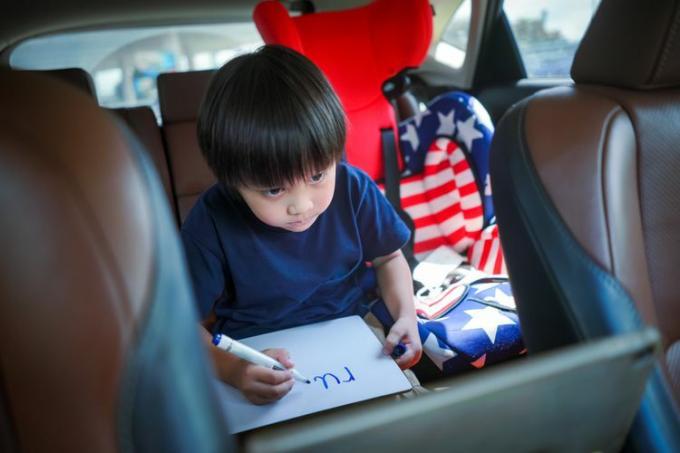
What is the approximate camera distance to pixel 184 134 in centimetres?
191

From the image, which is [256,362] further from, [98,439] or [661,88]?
[661,88]

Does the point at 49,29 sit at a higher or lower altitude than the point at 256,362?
higher

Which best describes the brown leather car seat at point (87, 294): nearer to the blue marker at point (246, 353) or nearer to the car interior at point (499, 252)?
the car interior at point (499, 252)

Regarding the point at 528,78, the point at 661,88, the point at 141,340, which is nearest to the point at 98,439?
the point at 141,340

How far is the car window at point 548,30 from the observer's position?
175cm

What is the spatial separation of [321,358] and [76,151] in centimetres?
57

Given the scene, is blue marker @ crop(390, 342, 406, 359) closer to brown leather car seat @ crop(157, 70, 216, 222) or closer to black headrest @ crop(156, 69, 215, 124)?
brown leather car seat @ crop(157, 70, 216, 222)

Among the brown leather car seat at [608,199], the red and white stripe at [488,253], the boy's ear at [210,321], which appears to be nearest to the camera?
the brown leather car seat at [608,199]

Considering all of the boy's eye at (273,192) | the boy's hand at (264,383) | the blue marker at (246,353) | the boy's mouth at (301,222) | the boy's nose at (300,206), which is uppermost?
the boy's eye at (273,192)

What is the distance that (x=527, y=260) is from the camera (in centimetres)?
78

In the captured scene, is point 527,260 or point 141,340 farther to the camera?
point 527,260

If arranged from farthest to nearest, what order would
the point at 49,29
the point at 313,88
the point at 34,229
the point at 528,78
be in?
1. the point at 49,29
2. the point at 528,78
3. the point at 313,88
4. the point at 34,229

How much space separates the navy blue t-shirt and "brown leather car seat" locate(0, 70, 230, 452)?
0.47m

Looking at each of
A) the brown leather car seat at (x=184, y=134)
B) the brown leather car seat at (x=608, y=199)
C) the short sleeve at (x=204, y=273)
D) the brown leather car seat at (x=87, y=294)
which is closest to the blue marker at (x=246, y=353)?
the short sleeve at (x=204, y=273)
